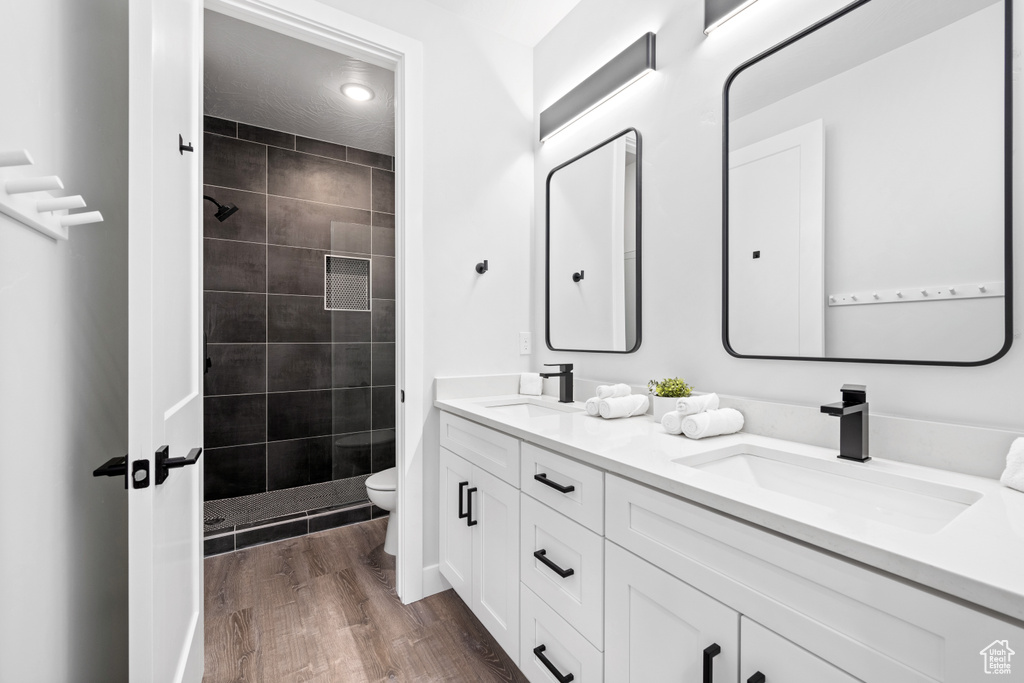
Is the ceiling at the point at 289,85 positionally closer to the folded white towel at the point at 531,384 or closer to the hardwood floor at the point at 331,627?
the folded white towel at the point at 531,384

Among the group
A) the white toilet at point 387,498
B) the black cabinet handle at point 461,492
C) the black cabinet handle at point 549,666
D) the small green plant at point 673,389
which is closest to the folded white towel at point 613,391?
the small green plant at point 673,389

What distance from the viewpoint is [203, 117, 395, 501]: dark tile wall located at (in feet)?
9.07

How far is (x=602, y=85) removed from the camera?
181 cm

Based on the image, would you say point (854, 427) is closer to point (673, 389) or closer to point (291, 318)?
point (673, 389)

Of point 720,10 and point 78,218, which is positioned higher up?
point 720,10

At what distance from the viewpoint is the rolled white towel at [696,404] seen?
4.10 feet

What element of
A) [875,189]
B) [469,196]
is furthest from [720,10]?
[469,196]

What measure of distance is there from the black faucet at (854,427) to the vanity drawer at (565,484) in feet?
1.77

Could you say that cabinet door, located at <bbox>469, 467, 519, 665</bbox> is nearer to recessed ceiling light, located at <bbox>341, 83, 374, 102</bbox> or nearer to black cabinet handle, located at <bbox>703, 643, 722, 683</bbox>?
black cabinet handle, located at <bbox>703, 643, 722, 683</bbox>

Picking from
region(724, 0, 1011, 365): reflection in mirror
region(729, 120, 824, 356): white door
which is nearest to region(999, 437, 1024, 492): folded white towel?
region(724, 0, 1011, 365): reflection in mirror

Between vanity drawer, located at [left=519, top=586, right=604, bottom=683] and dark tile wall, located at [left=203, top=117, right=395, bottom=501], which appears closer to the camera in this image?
vanity drawer, located at [left=519, top=586, right=604, bottom=683]

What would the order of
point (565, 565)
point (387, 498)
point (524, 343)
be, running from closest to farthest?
point (565, 565), point (524, 343), point (387, 498)

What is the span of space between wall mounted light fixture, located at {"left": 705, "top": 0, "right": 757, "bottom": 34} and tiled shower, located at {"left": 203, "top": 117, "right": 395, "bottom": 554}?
91.7 inches

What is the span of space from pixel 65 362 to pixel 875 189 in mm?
1743
